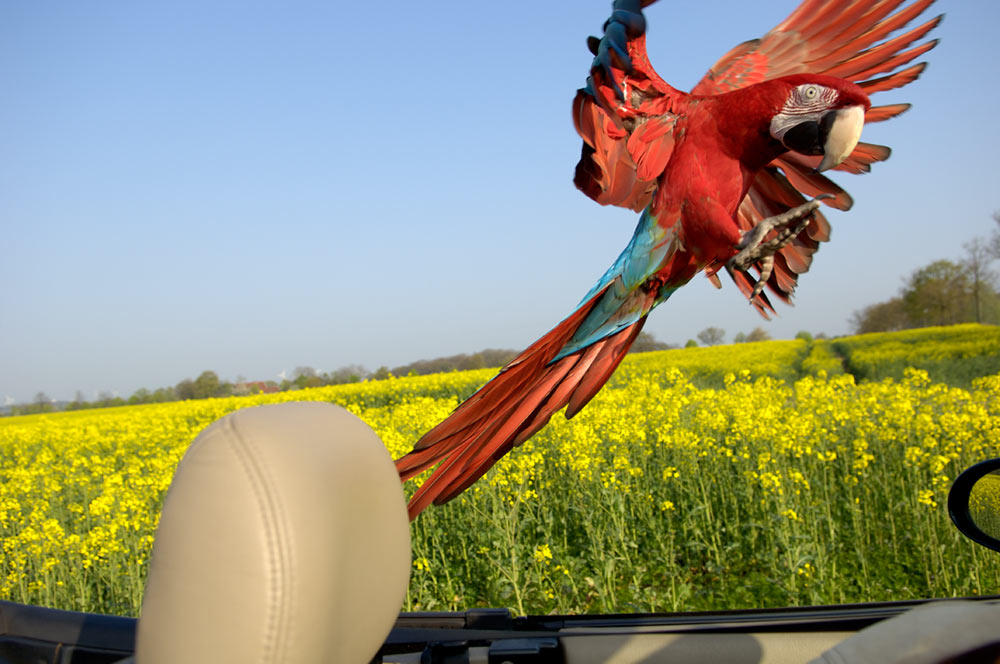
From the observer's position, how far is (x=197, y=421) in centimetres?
1213

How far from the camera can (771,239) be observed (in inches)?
48.4

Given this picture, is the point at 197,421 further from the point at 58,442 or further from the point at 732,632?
the point at 732,632

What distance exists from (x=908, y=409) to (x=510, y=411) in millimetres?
4133

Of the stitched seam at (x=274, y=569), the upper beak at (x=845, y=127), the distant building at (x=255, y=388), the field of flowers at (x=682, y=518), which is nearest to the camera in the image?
the stitched seam at (x=274, y=569)

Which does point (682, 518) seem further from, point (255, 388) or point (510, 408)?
point (255, 388)

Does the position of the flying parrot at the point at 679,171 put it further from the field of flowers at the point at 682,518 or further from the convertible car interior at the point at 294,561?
Result: the field of flowers at the point at 682,518

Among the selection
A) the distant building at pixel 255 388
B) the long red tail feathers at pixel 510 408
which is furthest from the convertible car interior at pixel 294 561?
the distant building at pixel 255 388

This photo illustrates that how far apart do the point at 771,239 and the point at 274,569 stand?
103 centimetres

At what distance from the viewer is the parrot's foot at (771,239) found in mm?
1186

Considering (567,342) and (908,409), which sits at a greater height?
(567,342)

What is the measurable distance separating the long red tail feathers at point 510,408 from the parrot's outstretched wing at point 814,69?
0.41 meters

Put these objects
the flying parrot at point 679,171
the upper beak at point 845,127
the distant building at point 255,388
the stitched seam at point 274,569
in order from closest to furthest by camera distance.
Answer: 1. the stitched seam at point 274,569
2. the upper beak at point 845,127
3. the flying parrot at point 679,171
4. the distant building at point 255,388

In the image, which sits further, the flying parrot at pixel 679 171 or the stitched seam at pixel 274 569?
the flying parrot at pixel 679 171

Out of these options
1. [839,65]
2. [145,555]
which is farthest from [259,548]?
[145,555]
